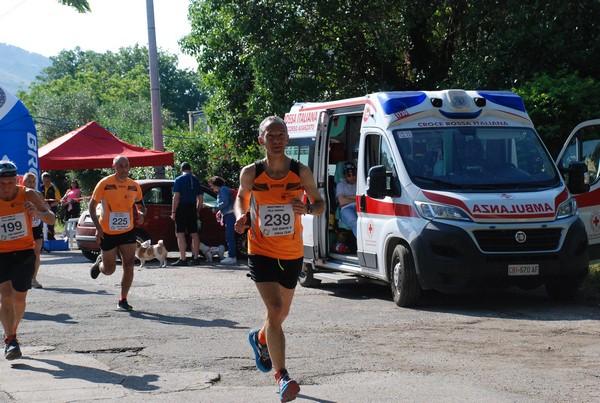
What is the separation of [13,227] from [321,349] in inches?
117

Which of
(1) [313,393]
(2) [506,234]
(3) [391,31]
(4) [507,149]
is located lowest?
(1) [313,393]

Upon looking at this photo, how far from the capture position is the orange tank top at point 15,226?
9.08 meters

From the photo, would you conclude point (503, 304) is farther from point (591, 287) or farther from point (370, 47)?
point (370, 47)

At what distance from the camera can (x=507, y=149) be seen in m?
12.3

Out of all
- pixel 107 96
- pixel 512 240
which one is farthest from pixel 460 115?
pixel 107 96

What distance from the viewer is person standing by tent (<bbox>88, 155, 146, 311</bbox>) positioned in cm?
1244

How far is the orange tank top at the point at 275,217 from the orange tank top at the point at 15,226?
2709 mm

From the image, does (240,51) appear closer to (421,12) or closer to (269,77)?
(269,77)

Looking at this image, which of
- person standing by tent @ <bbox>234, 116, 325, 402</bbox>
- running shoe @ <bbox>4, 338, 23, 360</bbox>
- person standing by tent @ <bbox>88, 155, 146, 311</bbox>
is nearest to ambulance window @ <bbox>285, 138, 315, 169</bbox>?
person standing by tent @ <bbox>88, 155, 146, 311</bbox>

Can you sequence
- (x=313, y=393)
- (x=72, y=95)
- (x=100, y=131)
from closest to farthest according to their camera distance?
1. (x=313, y=393)
2. (x=100, y=131)
3. (x=72, y=95)

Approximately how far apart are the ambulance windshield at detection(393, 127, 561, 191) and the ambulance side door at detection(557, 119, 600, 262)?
1247 mm

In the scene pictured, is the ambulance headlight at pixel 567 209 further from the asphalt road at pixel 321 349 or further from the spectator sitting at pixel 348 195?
the spectator sitting at pixel 348 195

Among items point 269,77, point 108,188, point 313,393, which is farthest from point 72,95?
point 313,393

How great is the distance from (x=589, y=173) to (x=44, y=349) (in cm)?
754
